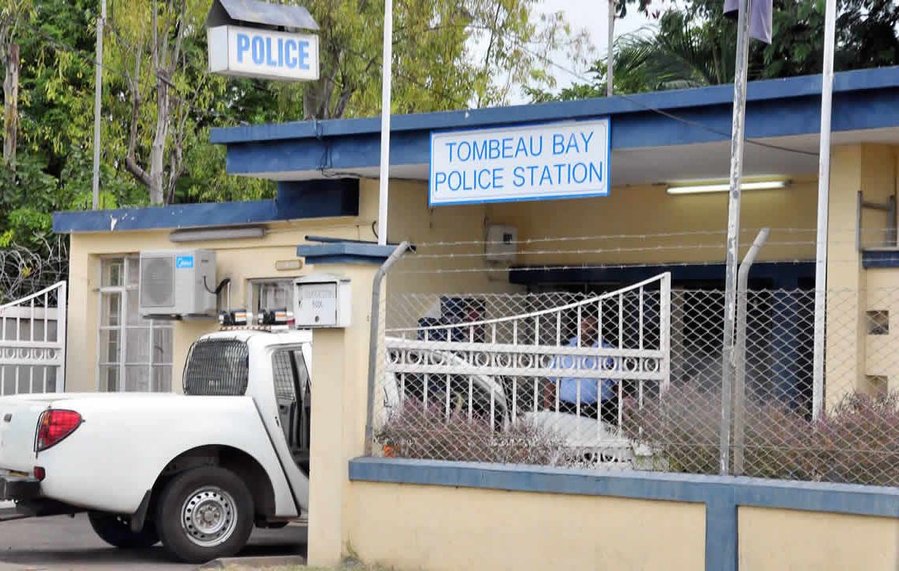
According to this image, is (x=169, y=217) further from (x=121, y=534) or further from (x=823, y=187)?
(x=823, y=187)

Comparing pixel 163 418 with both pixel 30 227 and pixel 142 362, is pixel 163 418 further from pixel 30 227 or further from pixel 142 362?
pixel 30 227

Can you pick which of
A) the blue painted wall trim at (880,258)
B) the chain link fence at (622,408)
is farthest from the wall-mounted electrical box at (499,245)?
the blue painted wall trim at (880,258)

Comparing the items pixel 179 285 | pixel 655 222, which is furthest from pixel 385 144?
pixel 179 285

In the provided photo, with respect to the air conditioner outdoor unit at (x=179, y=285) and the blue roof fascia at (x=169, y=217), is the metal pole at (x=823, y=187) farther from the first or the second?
the air conditioner outdoor unit at (x=179, y=285)

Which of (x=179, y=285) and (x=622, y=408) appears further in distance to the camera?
(x=179, y=285)

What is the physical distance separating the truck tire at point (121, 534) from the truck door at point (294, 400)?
148 centimetres

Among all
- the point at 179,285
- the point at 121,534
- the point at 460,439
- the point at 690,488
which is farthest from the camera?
the point at 179,285

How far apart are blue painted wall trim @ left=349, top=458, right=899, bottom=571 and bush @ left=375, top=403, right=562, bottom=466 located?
0.20 metres

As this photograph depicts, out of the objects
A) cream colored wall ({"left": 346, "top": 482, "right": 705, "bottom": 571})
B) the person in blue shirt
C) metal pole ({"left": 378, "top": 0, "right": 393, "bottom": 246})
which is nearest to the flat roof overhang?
metal pole ({"left": 378, "top": 0, "right": 393, "bottom": 246})

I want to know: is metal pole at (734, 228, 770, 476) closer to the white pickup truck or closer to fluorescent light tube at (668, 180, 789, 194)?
the white pickup truck

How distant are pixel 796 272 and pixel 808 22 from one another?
916 cm

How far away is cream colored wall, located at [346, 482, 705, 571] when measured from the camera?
9102 millimetres

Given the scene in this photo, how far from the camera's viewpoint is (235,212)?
1691 cm

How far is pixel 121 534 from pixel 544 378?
403 centimetres
